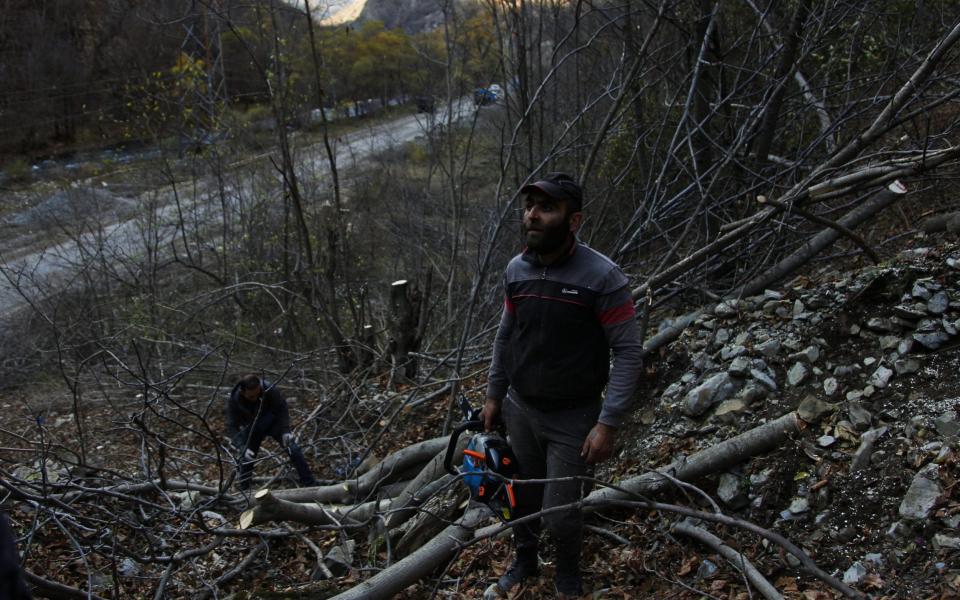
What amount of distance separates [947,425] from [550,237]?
203cm

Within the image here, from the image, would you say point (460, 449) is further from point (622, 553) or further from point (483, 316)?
point (483, 316)

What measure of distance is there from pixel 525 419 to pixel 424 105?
7.92m

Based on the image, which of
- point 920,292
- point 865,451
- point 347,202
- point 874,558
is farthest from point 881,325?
point 347,202

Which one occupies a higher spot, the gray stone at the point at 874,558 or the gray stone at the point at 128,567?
the gray stone at the point at 874,558

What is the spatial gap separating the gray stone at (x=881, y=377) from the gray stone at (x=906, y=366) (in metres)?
0.04

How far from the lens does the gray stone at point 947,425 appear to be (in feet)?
10.3

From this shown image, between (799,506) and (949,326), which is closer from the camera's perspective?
(799,506)

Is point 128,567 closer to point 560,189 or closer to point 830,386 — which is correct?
point 560,189

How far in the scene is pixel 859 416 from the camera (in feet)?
11.4

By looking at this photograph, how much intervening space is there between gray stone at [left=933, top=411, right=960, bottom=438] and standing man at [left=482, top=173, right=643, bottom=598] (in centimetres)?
149

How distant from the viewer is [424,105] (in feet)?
33.9

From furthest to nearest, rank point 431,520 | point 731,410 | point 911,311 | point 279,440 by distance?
point 279,440 < point 431,520 < point 731,410 < point 911,311

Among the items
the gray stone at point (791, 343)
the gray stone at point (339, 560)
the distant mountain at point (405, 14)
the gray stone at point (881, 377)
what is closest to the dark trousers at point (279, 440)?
the gray stone at point (339, 560)

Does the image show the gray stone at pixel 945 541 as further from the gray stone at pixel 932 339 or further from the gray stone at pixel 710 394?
the gray stone at pixel 710 394
